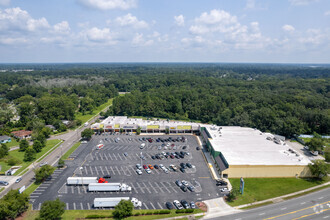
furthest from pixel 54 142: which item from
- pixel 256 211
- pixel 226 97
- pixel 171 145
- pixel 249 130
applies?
pixel 226 97

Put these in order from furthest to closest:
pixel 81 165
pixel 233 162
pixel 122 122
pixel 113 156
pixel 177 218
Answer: pixel 122 122, pixel 113 156, pixel 81 165, pixel 233 162, pixel 177 218

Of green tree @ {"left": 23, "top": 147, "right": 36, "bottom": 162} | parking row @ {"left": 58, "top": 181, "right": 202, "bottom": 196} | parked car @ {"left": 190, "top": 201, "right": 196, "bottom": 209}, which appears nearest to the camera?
parked car @ {"left": 190, "top": 201, "right": 196, "bottom": 209}

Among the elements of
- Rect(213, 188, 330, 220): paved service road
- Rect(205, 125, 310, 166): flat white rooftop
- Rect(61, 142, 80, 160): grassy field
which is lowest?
Rect(213, 188, 330, 220): paved service road

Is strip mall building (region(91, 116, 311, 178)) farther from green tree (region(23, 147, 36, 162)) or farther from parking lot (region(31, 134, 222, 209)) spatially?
green tree (region(23, 147, 36, 162))

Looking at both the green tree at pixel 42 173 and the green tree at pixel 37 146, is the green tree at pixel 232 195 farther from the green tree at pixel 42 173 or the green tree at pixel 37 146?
the green tree at pixel 37 146

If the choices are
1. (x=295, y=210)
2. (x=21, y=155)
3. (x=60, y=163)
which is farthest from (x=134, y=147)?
(x=295, y=210)

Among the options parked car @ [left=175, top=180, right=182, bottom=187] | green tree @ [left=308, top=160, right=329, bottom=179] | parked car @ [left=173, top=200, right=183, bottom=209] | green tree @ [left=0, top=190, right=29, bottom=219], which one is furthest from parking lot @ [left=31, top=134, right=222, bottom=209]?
green tree @ [left=308, top=160, right=329, bottom=179]

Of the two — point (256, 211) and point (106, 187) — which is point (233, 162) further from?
point (106, 187)
